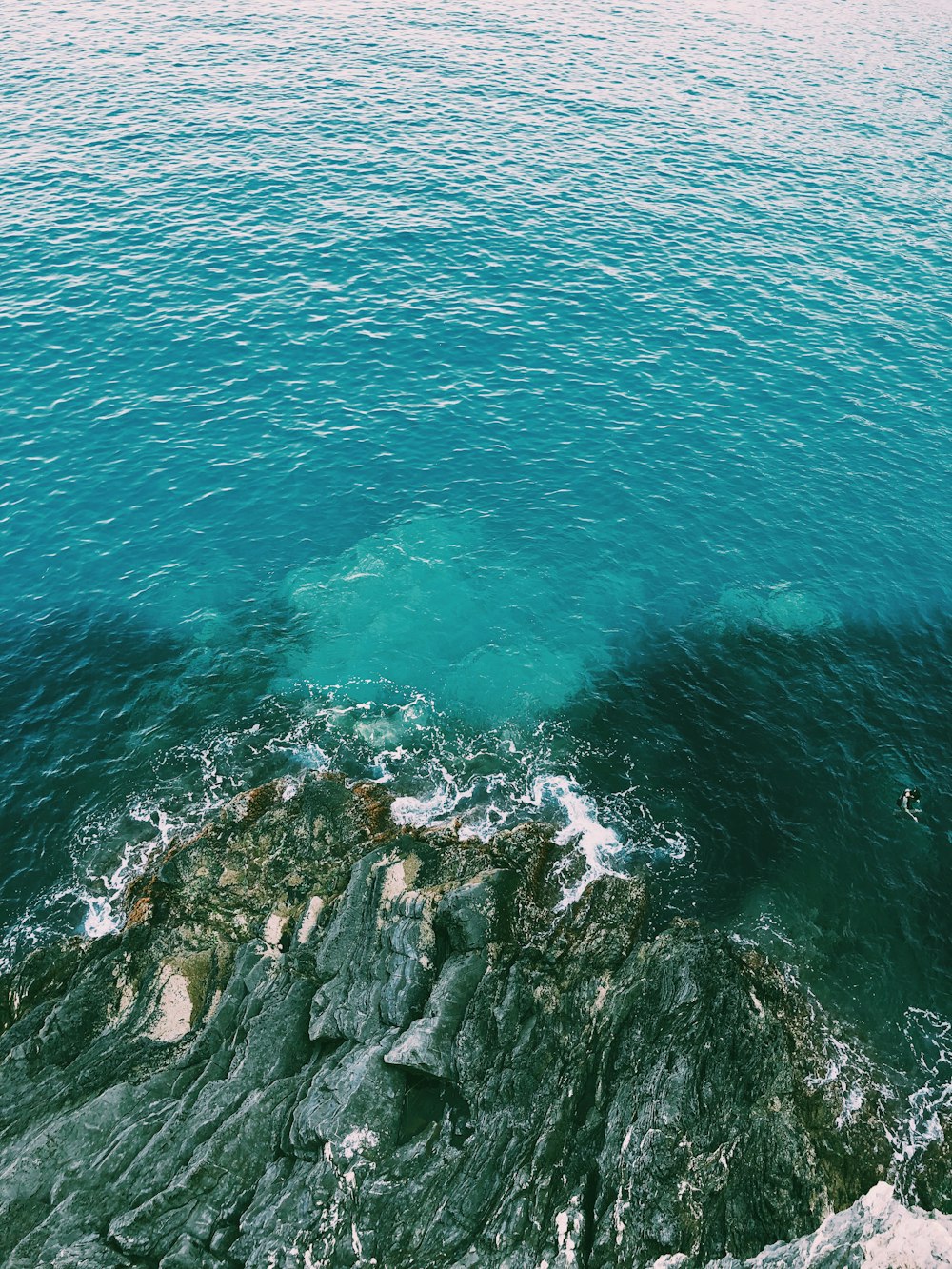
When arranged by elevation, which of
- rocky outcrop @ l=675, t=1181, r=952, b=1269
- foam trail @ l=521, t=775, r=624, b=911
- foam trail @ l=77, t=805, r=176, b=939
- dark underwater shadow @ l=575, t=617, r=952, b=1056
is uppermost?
rocky outcrop @ l=675, t=1181, r=952, b=1269

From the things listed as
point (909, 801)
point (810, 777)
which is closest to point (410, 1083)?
point (810, 777)

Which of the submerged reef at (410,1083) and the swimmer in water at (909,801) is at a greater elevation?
the swimmer in water at (909,801)

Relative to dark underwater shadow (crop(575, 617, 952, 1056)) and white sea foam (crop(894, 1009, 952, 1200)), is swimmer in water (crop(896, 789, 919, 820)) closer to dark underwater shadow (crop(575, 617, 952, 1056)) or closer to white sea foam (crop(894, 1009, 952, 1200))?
dark underwater shadow (crop(575, 617, 952, 1056))

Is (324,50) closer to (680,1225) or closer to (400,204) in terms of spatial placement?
(400,204)

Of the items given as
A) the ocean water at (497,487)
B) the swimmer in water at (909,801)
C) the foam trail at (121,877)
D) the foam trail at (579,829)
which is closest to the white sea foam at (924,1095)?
the ocean water at (497,487)

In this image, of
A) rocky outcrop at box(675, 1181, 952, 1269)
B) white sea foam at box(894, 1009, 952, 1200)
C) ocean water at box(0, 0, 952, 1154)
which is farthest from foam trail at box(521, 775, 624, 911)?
rocky outcrop at box(675, 1181, 952, 1269)

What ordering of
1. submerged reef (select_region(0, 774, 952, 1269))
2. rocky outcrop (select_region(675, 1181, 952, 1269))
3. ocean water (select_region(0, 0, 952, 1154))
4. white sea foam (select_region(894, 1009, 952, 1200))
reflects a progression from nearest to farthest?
rocky outcrop (select_region(675, 1181, 952, 1269))
submerged reef (select_region(0, 774, 952, 1269))
white sea foam (select_region(894, 1009, 952, 1200))
ocean water (select_region(0, 0, 952, 1154))

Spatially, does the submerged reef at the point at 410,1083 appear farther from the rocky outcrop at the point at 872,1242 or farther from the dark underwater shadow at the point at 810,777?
the dark underwater shadow at the point at 810,777
